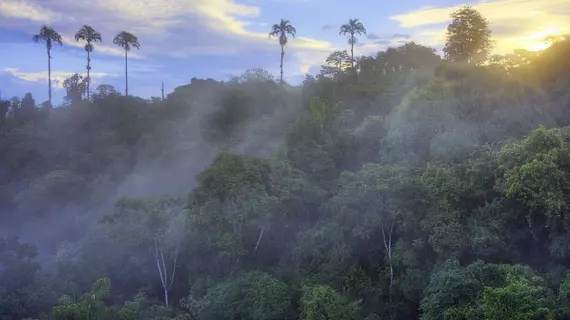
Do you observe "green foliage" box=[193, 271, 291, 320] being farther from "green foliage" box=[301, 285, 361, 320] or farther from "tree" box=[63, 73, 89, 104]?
"tree" box=[63, 73, 89, 104]

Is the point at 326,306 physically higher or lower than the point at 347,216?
lower

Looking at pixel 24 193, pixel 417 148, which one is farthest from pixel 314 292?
pixel 24 193

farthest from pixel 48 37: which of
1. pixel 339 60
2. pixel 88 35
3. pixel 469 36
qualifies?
pixel 469 36

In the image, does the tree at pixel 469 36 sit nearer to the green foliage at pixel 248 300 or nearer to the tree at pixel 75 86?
the green foliage at pixel 248 300

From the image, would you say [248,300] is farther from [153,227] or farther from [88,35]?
[88,35]

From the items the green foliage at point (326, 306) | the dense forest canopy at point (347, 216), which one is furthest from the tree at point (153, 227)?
the green foliage at point (326, 306)
